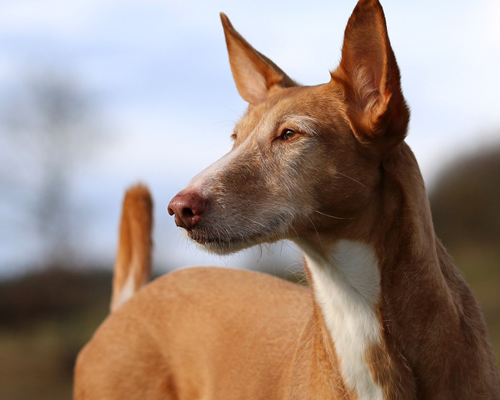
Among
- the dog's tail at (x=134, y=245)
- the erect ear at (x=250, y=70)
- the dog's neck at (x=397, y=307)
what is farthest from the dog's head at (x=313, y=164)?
the dog's tail at (x=134, y=245)

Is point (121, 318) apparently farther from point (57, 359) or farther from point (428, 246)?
point (57, 359)

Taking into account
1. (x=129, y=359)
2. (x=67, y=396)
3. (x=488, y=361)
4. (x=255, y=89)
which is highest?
(x=255, y=89)

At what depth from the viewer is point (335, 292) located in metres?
3.34

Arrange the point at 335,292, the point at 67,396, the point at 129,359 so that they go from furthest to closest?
the point at 67,396
the point at 129,359
the point at 335,292

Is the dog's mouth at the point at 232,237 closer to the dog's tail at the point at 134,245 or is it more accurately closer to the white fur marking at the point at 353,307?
the white fur marking at the point at 353,307

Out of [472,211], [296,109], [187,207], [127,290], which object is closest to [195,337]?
[127,290]

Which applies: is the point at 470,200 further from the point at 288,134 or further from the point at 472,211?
the point at 288,134

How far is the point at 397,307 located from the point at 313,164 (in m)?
0.78

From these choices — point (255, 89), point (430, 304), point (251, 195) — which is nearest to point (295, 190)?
point (251, 195)

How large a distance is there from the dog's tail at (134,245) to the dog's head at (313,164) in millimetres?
2193

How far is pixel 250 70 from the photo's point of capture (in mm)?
4242

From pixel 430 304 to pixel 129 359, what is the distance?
7.86 feet

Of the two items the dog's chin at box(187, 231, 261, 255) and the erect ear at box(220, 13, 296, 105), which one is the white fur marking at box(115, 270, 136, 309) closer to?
the erect ear at box(220, 13, 296, 105)

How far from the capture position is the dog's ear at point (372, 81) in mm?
3117
